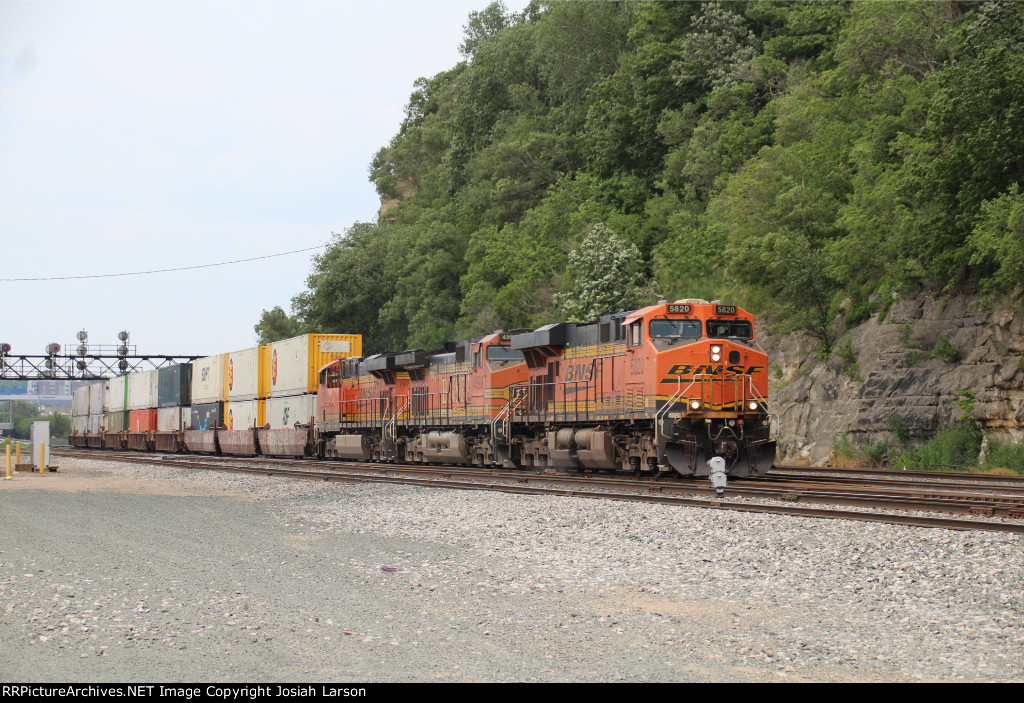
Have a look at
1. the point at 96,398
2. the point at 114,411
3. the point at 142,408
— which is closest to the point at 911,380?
the point at 142,408

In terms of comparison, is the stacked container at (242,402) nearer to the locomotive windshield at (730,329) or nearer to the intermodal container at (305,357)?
the intermodal container at (305,357)

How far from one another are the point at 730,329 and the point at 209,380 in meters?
29.8

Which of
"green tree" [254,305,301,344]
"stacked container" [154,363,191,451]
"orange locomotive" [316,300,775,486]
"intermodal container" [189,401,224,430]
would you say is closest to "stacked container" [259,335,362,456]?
"intermodal container" [189,401,224,430]

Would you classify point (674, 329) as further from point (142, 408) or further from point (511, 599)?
point (142, 408)

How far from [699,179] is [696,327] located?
94.3ft

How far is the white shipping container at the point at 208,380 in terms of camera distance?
41.8 meters

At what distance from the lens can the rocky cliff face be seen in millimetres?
23281

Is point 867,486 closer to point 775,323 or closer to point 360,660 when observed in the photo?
point 360,660

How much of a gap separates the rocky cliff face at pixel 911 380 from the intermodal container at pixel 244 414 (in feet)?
64.1

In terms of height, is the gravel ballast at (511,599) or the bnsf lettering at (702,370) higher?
the bnsf lettering at (702,370)

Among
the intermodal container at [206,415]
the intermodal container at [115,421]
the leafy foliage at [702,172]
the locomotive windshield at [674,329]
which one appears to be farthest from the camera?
the intermodal container at [115,421]

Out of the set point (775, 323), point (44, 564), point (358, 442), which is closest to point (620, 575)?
point (44, 564)

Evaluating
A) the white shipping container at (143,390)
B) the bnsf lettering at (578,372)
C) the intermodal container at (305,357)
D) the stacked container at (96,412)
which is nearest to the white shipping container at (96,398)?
the stacked container at (96,412)

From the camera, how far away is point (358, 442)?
3067 centimetres
